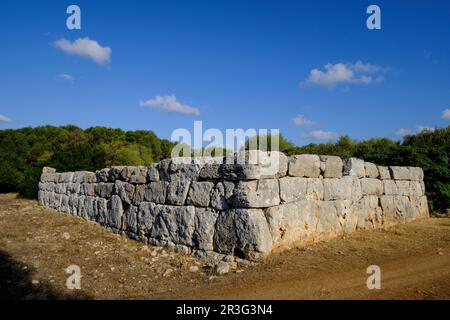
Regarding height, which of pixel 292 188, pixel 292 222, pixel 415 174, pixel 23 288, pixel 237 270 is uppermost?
pixel 415 174

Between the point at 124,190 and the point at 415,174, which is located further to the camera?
the point at 415,174

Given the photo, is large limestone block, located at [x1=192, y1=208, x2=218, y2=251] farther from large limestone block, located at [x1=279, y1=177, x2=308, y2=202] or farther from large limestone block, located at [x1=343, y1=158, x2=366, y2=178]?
large limestone block, located at [x1=343, y1=158, x2=366, y2=178]

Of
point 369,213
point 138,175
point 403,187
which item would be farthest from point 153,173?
point 403,187

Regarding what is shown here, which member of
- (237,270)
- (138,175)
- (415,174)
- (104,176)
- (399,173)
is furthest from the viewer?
(415,174)

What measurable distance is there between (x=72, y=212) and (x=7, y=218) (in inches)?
87.0

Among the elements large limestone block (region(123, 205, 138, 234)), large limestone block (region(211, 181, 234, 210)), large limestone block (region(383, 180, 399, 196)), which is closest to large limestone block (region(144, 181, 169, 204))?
large limestone block (region(123, 205, 138, 234))

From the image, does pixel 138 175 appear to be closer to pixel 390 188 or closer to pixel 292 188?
pixel 292 188

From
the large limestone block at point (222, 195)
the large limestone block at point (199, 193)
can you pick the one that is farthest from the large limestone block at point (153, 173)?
the large limestone block at point (222, 195)

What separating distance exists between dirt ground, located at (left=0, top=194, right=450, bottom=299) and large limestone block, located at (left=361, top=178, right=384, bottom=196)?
104 centimetres

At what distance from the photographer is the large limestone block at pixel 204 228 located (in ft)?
20.9

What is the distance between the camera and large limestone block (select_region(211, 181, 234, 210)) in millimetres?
6211

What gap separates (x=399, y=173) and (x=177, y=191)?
267 inches

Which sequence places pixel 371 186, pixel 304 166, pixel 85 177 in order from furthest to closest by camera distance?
pixel 85 177 → pixel 371 186 → pixel 304 166

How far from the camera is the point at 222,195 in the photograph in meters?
6.32
